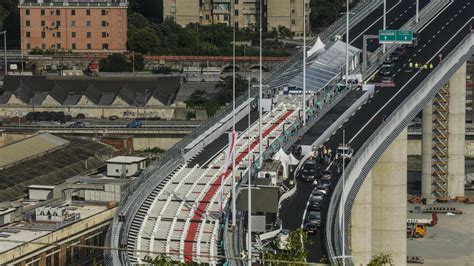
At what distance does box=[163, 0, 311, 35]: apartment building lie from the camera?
189 metres

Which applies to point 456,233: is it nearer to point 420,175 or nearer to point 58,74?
point 420,175

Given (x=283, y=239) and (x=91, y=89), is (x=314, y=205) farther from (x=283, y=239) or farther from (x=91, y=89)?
(x=91, y=89)

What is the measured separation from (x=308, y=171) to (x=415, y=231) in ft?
96.4

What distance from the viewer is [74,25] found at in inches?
6909

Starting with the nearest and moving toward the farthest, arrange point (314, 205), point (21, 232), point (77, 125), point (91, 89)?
point (314, 205) < point (21, 232) < point (77, 125) < point (91, 89)

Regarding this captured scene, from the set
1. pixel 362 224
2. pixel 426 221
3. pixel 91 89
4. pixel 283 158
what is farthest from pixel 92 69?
pixel 283 158

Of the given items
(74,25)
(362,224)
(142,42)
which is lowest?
(362,224)

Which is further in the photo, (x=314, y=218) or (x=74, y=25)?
(x=74, y=25)

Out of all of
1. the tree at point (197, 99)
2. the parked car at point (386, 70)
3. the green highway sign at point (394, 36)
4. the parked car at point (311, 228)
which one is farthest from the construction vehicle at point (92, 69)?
the parked car at point (311, 228)

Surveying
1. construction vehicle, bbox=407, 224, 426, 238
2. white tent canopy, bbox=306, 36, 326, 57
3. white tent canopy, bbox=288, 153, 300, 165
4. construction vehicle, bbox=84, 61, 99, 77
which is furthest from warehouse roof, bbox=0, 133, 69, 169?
construction vehicle, bbox=84, 61, 99, 77

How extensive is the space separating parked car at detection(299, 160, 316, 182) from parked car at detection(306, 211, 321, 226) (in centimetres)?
707

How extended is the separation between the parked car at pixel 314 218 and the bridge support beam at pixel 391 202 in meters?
24.0

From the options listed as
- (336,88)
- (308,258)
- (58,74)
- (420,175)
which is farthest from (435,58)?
(58,74)

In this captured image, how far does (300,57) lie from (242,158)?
38058 mm
